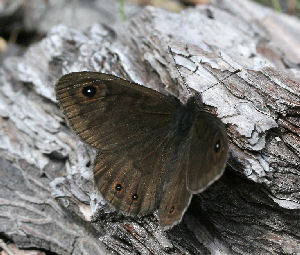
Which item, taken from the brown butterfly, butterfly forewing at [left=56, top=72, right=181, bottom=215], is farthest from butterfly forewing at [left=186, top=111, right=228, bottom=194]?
butterfly forewing at [left=56, top=72, right=181, bottom=215]

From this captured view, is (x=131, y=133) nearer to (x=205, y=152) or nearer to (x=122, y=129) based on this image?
(x=122, y=129)

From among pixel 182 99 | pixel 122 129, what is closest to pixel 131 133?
pixel 122 129

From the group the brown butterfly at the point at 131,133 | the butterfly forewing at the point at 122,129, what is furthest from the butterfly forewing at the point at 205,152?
the butterfly forewing at the point at 122,129

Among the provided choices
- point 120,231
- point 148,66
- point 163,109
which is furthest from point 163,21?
point 120,231

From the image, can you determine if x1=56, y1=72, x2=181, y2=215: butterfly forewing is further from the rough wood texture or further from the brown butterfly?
the rough wood texture

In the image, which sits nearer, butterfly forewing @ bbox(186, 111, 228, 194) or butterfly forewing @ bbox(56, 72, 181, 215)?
butterfly forewing @ bbox(186, 111, 228, 194)

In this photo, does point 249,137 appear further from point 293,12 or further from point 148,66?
point 293,12

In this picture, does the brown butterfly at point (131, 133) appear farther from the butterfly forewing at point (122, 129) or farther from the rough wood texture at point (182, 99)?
the rough wood texture at point (182, 99)
